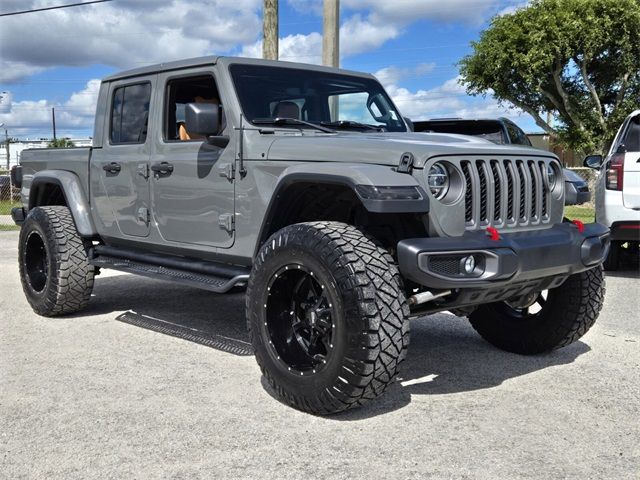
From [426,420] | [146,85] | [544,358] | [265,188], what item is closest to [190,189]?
[265,188]

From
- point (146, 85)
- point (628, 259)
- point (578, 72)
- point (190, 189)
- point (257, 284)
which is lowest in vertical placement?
point (628, 259)

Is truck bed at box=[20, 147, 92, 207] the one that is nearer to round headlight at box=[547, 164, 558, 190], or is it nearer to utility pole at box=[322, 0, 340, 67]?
round headlight at box=[547, 164, 558, 190]

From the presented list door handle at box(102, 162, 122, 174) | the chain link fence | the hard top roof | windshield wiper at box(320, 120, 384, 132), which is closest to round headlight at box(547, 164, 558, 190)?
windshield wiper at box(320, 120, 384, 132)

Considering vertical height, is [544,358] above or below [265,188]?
below

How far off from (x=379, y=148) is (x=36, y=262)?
400 centimetres

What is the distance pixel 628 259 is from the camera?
10.1m

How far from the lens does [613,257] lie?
9.07m

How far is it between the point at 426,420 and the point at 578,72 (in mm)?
26275

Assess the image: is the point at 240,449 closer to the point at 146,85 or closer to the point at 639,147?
the point at 146,85

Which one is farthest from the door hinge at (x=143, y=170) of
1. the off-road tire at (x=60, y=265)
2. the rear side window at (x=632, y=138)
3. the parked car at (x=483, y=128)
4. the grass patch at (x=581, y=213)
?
the grass patch at (x=581, y=213)

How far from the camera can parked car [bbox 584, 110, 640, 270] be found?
26.0 ft

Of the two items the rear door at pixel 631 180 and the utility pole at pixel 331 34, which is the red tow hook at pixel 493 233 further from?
the utility pole at pixel 331 34

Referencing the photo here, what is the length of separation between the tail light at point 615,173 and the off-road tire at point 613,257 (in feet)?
3.33

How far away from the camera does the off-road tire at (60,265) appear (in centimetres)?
619
